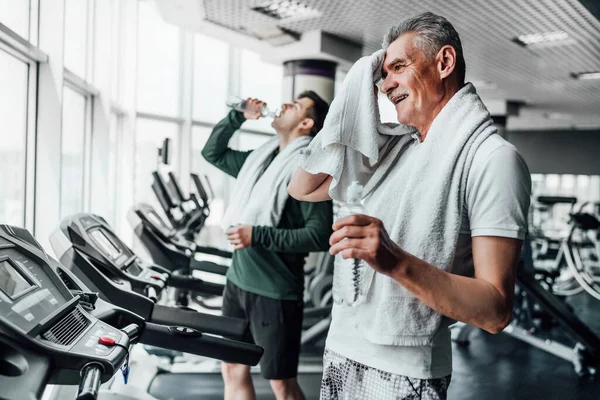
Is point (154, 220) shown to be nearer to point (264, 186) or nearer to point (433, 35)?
point (264, 186)

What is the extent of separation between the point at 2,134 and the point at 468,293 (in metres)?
2.37

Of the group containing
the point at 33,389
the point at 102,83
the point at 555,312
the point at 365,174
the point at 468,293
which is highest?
the point at 102,83

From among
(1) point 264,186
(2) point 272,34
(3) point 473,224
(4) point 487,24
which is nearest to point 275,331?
(1) point 264,186

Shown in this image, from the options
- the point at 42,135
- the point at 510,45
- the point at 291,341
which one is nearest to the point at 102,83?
the point at 42,135

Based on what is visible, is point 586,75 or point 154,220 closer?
point 154,220

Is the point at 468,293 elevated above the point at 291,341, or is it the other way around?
the point at 468,293

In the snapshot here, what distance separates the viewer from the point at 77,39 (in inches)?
143

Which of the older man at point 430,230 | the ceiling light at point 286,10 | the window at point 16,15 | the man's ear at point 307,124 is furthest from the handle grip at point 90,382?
the ceiling light at point 286,10

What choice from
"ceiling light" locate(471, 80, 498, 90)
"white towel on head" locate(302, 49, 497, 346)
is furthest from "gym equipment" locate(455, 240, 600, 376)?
"ceiling light" locate(471, 80, 498, 90)

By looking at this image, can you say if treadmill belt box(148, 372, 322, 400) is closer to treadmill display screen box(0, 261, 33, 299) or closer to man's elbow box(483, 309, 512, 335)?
treadmill display screen box(0, 261, 33, 299)

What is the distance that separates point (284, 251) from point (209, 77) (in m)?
5.69

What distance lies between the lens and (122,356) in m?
1.08

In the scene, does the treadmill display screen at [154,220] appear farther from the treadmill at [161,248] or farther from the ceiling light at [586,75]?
the ceiling light at [586,75]

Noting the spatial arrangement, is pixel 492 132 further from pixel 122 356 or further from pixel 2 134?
pixel 2 134
